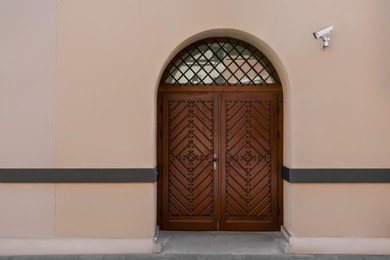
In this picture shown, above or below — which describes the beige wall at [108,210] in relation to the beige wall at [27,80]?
below

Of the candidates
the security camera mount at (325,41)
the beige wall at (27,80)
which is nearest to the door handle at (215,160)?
the security camera mount at (325,41)

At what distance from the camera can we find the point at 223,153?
20.3 feet

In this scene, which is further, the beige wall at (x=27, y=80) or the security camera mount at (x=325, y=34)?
the beige wall at (x=27, y=80)

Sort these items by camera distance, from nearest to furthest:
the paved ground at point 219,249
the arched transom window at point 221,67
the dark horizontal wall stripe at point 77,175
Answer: the paved ground at point 219,249, the dark horizontal wall stripe at point 77,175, the arched transom window at point 221,67

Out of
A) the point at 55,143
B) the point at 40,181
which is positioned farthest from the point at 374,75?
the point at 40,181

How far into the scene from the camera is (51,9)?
5.54 metres

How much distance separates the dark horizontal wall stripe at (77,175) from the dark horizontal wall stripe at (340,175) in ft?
7.29

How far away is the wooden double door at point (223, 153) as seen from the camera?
20.3ft

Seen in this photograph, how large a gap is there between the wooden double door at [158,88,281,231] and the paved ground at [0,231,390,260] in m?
0.35

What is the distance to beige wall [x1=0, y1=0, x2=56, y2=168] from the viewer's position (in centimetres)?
554

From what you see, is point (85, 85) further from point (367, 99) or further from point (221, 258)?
point (367, 99)

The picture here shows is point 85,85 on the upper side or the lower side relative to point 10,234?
upper

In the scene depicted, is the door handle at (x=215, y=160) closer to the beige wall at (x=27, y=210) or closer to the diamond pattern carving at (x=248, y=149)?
the diamond pattern carving at (x=248, y=149)

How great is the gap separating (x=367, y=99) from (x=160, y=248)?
3837 mm
